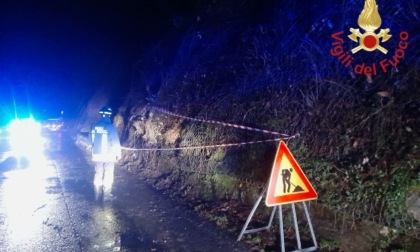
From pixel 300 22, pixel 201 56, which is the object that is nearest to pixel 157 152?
pixel 201 56

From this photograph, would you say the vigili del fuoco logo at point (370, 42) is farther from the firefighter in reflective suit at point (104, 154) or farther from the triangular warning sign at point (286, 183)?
the firefighter in reflective suit at point (104, 154)

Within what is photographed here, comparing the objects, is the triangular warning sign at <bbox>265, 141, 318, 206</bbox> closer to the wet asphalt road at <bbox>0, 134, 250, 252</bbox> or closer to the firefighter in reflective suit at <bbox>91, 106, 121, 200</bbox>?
the wet asphalt road at <bbox>0, 134, 250, 252</bbox>

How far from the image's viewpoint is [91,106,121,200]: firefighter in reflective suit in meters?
7.44

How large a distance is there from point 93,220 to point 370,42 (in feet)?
22.7

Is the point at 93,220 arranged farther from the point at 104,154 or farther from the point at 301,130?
the point at 301,130

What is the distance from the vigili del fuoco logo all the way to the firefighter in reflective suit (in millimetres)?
5692

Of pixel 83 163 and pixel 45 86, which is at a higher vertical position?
pixel 45 86

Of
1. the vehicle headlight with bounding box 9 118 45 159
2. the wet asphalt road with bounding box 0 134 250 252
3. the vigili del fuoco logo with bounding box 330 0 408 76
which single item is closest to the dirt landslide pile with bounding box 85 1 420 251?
the vigili del fuoco logo with bounding box 330 0 408 76

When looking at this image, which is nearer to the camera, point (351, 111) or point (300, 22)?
point (351, 111)

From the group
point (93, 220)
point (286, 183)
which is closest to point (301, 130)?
point (286, 183)

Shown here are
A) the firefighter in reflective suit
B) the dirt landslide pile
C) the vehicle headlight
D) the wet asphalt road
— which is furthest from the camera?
the vehicle headlight

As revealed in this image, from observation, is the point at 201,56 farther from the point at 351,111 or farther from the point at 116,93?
the point at 116,93

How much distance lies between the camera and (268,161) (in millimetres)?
5953

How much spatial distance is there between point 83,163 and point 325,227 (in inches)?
405
